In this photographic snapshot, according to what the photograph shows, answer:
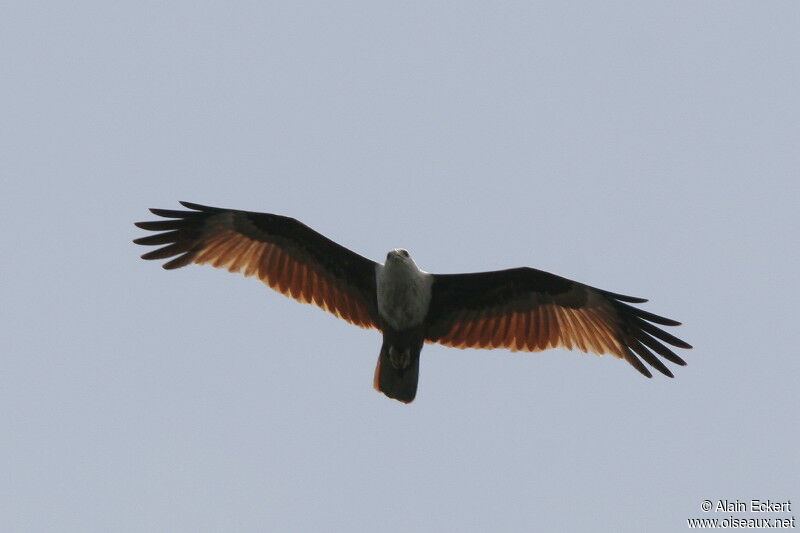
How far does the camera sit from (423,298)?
9344mm

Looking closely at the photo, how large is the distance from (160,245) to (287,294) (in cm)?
165

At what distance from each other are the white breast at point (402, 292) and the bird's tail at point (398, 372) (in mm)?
272

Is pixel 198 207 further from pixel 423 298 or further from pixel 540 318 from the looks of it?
pixel 540 318

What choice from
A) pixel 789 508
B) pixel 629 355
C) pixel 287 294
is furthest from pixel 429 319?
pixel 789 508

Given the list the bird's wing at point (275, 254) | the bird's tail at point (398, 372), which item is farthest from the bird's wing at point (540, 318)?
the bird's wing at point (275, 254)

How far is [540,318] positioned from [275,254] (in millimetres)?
3408

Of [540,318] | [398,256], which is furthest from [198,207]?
[540,318]

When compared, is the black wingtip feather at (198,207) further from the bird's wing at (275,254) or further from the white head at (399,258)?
the white head at (399,258)

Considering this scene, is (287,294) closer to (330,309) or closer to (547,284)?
(330,309)

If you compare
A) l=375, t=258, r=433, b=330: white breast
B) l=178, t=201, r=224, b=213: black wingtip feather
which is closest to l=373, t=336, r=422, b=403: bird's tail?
l=375, t=258, r=433, b=330: white breast

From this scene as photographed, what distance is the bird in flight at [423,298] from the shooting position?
955 cm

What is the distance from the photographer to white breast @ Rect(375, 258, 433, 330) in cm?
895

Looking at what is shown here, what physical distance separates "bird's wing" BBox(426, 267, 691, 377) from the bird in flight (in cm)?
1

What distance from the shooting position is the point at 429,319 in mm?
9750
